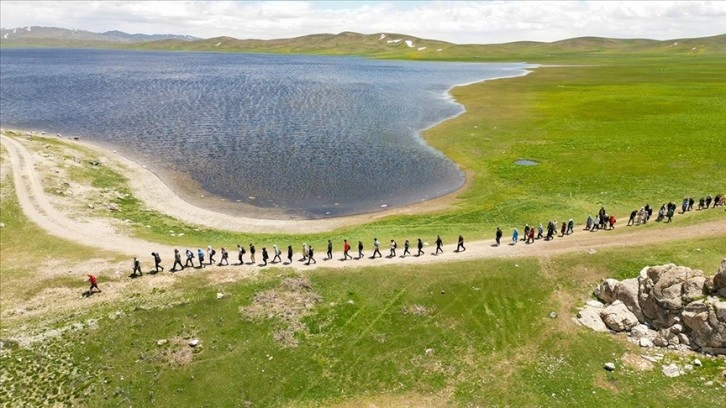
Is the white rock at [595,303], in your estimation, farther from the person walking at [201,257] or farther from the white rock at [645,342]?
the person walking at [201,257]

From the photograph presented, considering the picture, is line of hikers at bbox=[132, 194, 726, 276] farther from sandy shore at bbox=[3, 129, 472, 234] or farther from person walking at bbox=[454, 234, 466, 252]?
sandy shore at bbox=[3, 129, 472, 234]

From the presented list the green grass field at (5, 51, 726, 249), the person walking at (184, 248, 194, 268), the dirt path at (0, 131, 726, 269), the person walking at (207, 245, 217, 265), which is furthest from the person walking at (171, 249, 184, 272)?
the green grass field at (5, 51, 726, 249)

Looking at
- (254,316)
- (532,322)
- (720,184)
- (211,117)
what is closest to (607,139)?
(720,184)

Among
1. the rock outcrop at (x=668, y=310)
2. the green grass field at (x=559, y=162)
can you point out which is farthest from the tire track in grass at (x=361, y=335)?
the rock outcrop at (x=668, y=310)

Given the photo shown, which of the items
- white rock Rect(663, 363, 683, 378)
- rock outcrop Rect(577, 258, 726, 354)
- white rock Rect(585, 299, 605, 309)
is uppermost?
rock outcrop Rect(577, 258, 726, 354)

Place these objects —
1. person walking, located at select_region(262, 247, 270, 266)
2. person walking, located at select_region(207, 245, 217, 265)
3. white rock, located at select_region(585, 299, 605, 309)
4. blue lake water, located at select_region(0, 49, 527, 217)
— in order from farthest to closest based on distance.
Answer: blue lake water, located at select_region(0, 49, 527, 217)
person walking, located at select_region(207, 245, 217, 265)
person walking, located at select_region(262, 247, 270, 266)
white rock, located at select_region(585, 299, 605, 309)

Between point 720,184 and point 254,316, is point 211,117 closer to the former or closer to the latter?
point 254,316
